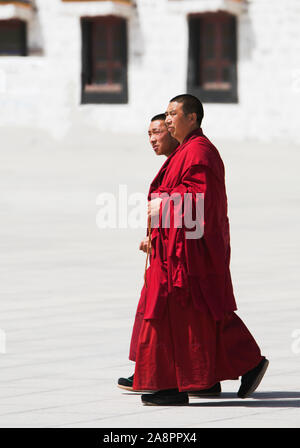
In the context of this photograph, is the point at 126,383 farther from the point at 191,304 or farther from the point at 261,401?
the point at 261,401

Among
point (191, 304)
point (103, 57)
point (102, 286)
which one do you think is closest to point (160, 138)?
point (191, 304)

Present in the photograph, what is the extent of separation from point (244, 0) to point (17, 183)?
6152 millimetres

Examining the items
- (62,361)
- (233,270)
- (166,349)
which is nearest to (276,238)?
(233,270)

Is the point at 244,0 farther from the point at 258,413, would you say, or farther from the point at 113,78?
the point at 258,413

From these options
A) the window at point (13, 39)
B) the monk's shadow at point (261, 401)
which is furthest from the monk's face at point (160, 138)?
the window at point (13, 39)

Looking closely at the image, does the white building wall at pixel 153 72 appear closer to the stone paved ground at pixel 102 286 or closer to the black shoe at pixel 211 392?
the stone paved ground at pixel 102 286

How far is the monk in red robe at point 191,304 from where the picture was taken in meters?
6.24

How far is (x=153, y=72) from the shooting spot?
2462 cm

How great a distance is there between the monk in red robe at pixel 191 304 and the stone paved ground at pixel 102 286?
148 mm

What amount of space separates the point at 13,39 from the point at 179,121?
63.9 ft

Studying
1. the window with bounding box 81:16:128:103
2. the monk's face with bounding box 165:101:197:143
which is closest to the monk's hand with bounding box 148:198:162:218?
the monk's face with bounding box 165:101:197:143

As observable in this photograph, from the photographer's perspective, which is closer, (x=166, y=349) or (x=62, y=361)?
(x=166, y=349)

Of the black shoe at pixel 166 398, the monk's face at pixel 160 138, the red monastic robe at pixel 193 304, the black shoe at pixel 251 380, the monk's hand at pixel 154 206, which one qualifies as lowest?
the black shoe at pixel 166 398

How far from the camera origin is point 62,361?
733 centimetres
